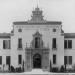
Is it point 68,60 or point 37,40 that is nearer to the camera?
point 37,40

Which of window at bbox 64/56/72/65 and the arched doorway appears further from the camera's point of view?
window at bbox 64/56/72/65

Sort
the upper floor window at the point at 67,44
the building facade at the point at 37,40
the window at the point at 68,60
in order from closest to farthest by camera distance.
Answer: the building facade at the point at 37,40 < the window at the point at 68,60 < the upper floor window at the point at 67,44

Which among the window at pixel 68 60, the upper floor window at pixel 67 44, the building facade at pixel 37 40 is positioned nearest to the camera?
the building facade at pixel 37 40

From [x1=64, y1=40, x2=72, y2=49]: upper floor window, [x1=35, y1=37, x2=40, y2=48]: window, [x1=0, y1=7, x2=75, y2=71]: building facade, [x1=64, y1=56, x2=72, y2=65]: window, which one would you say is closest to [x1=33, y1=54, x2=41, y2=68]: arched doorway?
[x1=0, y1=7, x2=75, y2=71]: building facade

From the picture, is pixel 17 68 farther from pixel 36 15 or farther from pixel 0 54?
pixel 36 15

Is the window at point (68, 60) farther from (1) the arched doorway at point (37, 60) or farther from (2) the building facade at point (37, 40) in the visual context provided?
(1) the arched doorway at point (37, 60)

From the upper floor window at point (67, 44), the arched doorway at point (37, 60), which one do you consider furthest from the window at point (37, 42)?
the upper floor window at point (67, 44)

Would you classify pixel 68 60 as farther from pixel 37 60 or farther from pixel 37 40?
pixel 37 40

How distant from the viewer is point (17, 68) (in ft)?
126

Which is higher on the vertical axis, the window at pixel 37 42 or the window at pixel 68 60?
the window at pixel 37 42

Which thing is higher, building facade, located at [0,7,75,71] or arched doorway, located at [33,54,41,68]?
building facade, located at [0,7,75,71]

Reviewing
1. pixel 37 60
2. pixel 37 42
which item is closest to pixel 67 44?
pixel 37 42

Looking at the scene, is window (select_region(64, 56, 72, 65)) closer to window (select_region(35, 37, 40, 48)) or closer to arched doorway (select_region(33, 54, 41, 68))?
arched doorway (select_region(33, 54, 41, 68))

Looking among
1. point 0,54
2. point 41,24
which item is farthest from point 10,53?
point 41,24
